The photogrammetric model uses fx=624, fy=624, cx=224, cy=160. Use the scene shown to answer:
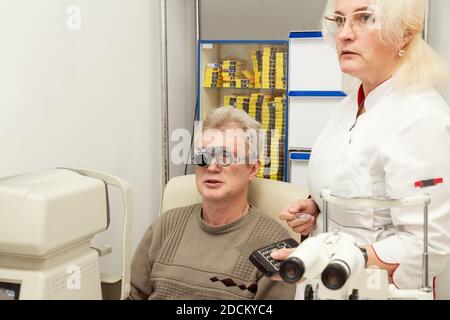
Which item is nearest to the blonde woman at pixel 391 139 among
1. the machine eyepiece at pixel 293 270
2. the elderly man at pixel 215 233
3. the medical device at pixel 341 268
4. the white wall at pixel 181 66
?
the medical device at pixel 341 268

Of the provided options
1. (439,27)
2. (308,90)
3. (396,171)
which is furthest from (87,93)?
(439,27)

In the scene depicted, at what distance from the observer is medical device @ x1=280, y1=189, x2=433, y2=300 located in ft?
3.39

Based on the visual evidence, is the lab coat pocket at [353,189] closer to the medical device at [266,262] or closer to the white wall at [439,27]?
the medical device at [266,262]

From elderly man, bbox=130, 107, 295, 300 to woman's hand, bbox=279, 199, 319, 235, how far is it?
21 cm

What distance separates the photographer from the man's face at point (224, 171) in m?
1.98

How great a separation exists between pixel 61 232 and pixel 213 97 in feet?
7.00

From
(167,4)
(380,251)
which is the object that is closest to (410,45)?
(380,251)

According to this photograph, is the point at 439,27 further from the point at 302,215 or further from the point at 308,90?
the point at 302,215

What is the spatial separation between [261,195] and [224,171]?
0.66ft

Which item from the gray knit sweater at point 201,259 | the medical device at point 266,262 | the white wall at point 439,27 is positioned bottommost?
the gray knit sweater at point 201,259

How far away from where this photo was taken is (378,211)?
1.49 metres

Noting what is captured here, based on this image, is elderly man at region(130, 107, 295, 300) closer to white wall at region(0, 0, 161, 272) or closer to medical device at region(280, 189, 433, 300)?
white wall at region(0, 0, 161, 272)

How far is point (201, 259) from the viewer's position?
6.34 feet

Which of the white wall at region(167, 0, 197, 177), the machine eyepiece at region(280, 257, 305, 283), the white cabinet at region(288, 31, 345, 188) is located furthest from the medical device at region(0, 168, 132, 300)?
the white wall at region(167, 0, 197, 177)
